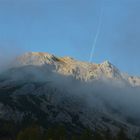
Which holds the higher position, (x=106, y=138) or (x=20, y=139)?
(x=106, y=138)

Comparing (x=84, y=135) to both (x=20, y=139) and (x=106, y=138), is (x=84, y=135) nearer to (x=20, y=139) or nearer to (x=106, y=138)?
(x=106, y=138)

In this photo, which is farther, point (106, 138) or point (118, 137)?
point (106, 138)

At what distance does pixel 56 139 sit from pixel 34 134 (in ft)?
A: 22.6

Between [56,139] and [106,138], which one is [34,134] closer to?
[56,139]

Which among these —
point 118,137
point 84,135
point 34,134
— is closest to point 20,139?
point 34,134

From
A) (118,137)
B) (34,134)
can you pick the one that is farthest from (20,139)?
(118,137)

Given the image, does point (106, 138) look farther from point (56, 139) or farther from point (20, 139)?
point (20, 139)

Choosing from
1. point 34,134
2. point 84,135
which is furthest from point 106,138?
point 34,134

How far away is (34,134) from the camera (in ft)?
450

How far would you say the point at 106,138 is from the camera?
14262cm

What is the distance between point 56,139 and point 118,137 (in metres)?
19.6

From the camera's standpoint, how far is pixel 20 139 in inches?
5463

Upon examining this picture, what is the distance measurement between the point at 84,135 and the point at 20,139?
1980 cm

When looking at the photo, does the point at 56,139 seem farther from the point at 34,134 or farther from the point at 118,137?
the point at 118,137
